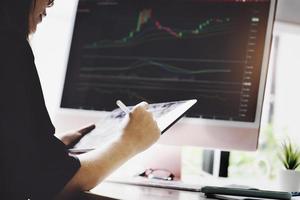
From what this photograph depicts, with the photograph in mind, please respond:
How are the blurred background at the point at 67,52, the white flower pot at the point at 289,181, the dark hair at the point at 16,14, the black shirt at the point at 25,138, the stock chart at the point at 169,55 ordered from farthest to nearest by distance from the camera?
1. the blurred background at the point at 67,52
2. the stock chart at the point at 169,55
3. the white flower pot at the point at 289,181
4. the dark hair at the point at 16,14
5. the black shirt at the point at 25,138

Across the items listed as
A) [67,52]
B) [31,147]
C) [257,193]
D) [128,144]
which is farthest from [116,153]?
[67,52]

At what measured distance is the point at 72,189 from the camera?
760 mm

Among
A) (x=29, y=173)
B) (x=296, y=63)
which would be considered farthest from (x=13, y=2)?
(x=296, y=63)

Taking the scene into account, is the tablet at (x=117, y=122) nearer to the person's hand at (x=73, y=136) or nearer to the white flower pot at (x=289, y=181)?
the person's hand at (x=73, y=136)

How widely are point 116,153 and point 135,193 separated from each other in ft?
0.27

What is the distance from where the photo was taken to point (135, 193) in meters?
0.79

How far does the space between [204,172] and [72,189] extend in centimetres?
69

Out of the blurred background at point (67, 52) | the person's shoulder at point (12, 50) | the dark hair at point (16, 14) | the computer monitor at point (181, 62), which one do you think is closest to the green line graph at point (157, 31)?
the computer monitor at point (181, 62)

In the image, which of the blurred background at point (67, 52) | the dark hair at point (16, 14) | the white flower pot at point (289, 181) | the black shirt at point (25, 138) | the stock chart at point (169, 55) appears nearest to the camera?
the black shirt at point (25, 138)

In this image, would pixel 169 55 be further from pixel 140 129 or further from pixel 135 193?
pixel 135 193

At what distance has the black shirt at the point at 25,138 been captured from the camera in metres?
0.73

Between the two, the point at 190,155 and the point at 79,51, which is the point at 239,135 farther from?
the point at 79,51

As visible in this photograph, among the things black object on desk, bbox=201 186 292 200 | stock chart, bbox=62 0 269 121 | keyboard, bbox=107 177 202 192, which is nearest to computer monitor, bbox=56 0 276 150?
stock chart, bbox=62 0 269 121

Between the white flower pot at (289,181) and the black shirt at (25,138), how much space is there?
52cm
